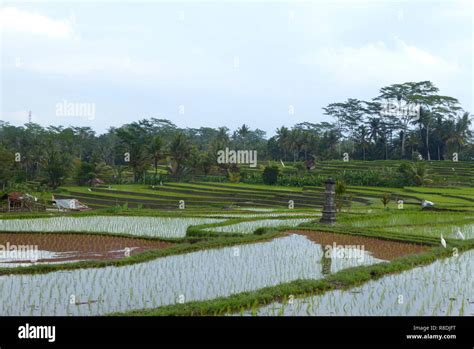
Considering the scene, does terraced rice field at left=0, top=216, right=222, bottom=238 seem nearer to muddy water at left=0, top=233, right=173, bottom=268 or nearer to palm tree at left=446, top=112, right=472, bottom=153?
muddy water at left=0, top=233, right=173, bottom=268

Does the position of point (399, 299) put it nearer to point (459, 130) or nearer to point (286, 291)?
point (286, 291)

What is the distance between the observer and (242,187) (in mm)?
33500

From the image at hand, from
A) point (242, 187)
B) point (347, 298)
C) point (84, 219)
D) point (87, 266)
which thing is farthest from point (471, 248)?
point (242, 187)

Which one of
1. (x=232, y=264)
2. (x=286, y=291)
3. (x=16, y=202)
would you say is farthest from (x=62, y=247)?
(x=16, y=202)

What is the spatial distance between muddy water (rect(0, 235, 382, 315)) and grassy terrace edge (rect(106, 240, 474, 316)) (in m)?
0.42

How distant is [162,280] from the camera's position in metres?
8.60

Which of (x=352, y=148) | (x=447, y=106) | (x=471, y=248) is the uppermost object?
(x=447, y=106)

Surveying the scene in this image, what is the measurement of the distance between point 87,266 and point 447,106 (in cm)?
4670

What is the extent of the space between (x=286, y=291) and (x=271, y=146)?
4654cm

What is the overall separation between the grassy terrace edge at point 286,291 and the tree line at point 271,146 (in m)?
26.8

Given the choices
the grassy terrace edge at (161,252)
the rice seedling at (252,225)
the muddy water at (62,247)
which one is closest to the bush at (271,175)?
the rice seedling at (252,225)

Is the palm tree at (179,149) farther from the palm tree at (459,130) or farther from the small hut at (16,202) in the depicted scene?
the palm tree at (459,130)

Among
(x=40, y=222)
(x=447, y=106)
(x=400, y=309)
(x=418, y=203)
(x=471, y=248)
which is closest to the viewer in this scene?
(x=400, y=309)
